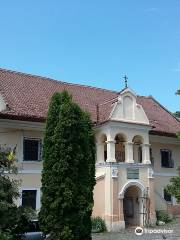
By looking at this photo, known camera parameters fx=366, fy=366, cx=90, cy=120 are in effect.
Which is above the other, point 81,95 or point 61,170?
point 81,95

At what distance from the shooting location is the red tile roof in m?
21.4

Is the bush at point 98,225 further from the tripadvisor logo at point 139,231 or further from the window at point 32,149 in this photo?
the window at point 32,149

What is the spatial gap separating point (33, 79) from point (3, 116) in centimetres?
720

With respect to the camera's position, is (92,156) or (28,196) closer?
(92,156)

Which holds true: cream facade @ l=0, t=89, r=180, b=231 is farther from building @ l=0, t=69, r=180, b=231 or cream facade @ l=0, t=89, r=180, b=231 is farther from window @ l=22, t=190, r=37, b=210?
window @ l=22, t=190, r=37, b=210

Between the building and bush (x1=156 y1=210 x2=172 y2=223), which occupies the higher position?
the building

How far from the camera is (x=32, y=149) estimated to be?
847 inches

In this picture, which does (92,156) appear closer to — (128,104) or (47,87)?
(128,104)

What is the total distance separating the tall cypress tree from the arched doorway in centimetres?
836

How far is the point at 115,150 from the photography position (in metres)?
24.0

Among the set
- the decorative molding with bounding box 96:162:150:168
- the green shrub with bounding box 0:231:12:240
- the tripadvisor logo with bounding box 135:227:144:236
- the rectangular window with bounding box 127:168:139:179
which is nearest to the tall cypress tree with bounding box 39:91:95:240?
the green shrub with bounding box 0:231:12:240

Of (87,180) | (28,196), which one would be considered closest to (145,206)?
(28,196)

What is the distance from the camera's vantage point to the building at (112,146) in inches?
826

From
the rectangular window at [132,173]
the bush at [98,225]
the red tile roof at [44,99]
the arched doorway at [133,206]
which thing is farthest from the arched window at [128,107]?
the bush at [98,225]
